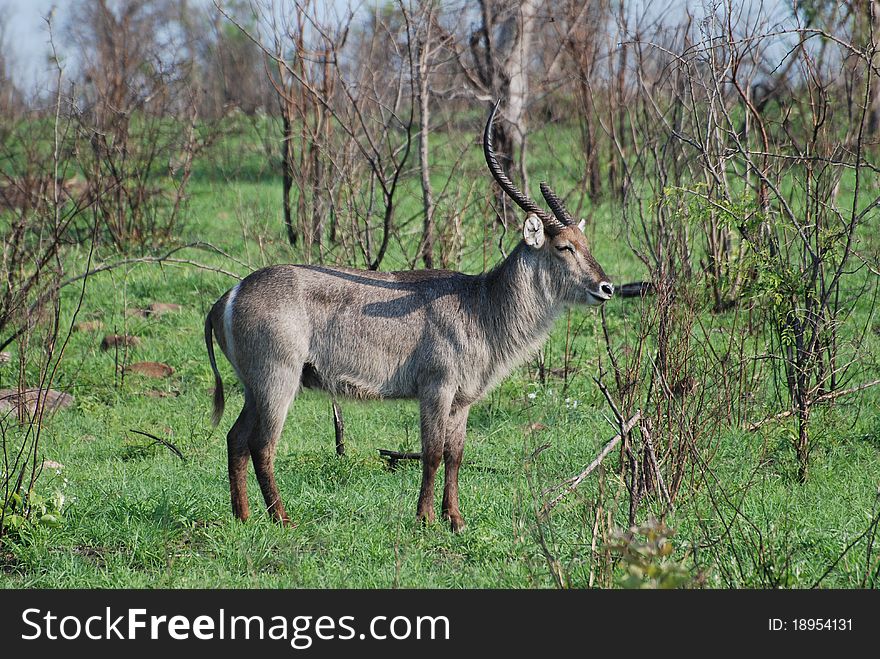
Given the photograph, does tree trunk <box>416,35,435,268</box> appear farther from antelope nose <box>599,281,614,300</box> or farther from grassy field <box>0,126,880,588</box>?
antelope nose <box>599,281,614,300</box>

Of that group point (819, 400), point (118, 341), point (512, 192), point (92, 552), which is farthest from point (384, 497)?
point (118, 341)

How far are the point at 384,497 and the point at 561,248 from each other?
60.4 inches

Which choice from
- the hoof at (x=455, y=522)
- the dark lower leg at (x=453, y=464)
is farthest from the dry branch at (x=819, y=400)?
the hoof at (x=455, y=522)

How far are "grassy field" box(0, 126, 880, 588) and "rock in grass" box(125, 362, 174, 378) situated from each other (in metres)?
0.08

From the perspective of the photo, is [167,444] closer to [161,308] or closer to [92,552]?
[92,552]

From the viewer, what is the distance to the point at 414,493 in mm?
5293

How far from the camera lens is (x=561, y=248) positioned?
4980 mm

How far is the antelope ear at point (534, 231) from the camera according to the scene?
489cm

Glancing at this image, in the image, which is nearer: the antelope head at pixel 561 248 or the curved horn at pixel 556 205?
the antelope head at pixel 561 248

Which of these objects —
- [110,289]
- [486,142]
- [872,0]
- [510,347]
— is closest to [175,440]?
[510,347]

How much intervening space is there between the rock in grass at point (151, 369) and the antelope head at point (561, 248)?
3690 millimetres

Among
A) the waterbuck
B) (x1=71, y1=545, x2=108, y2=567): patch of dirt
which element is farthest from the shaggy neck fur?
(x1=71, y1=545, x2=108, y2=567): patch of dirt

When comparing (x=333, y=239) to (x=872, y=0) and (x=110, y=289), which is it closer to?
(x=110, y=289)

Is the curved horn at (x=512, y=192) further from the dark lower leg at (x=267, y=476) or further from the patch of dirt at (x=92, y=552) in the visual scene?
the patch of dirt at (x=92, y=552)
